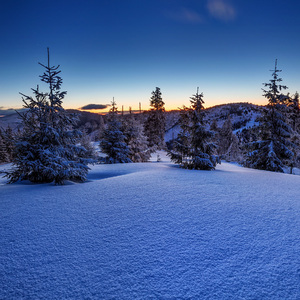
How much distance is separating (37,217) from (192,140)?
10106 mm

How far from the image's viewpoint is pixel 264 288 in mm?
1865

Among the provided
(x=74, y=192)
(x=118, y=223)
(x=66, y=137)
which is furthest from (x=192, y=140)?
(x=118, y=223)

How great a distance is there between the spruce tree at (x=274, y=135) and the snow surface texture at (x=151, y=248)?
11.6m

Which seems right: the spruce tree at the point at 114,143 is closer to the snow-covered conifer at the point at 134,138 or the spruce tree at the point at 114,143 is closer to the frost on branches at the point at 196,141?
the snow-covered conifer at the point at 134,138

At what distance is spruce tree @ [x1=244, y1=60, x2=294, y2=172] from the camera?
1430 cm

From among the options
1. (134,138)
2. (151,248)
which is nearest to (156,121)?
(134,138)

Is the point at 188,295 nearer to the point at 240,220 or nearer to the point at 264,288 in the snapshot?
the point at 264,288

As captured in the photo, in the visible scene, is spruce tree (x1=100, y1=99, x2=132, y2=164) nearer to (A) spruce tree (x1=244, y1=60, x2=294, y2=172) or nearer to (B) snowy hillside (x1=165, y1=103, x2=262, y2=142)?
(A) spruce tree (x1=244, y1=60, x2=294, y2=172)

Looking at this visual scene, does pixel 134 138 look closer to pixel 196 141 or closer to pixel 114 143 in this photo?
pixel 114 143

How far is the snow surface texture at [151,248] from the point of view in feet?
6.18

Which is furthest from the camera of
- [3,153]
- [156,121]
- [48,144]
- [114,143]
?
[156,121]

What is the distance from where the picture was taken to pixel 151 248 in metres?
2.56

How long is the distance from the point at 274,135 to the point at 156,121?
2931 cm

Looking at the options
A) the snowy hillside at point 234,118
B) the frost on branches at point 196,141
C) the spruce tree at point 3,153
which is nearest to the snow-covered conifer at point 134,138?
the frost on branches at point 196,141
